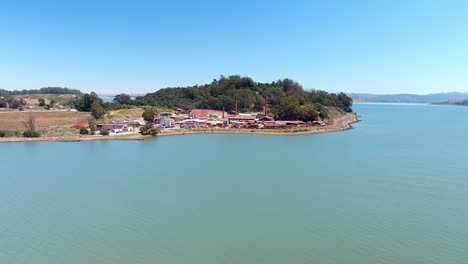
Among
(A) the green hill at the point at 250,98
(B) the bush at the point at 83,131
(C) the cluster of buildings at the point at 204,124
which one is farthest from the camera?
(A) the green hill at the point at 250,98

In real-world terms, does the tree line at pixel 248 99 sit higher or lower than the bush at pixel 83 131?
higher

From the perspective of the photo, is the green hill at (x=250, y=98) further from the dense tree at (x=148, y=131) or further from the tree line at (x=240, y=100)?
the dense tree at (x=148, y=131)

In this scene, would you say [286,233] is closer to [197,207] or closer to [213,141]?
[197,207]

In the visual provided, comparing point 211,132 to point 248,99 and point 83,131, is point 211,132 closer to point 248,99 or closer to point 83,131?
point 83,131

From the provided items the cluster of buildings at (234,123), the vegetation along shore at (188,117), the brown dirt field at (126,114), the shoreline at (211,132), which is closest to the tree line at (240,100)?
the vegetation along shore at (188,117)

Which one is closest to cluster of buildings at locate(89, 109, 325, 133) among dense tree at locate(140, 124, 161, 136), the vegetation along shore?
the vegetation along shore

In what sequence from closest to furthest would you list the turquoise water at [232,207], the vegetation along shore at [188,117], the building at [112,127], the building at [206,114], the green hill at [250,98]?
the turquoise water at [232,207]
the vegetation along shore at [188,117]
the building at [112,127]
the green hill at [250,98]
the building at [206,114]

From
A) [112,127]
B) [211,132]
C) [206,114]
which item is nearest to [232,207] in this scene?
[211,132]
